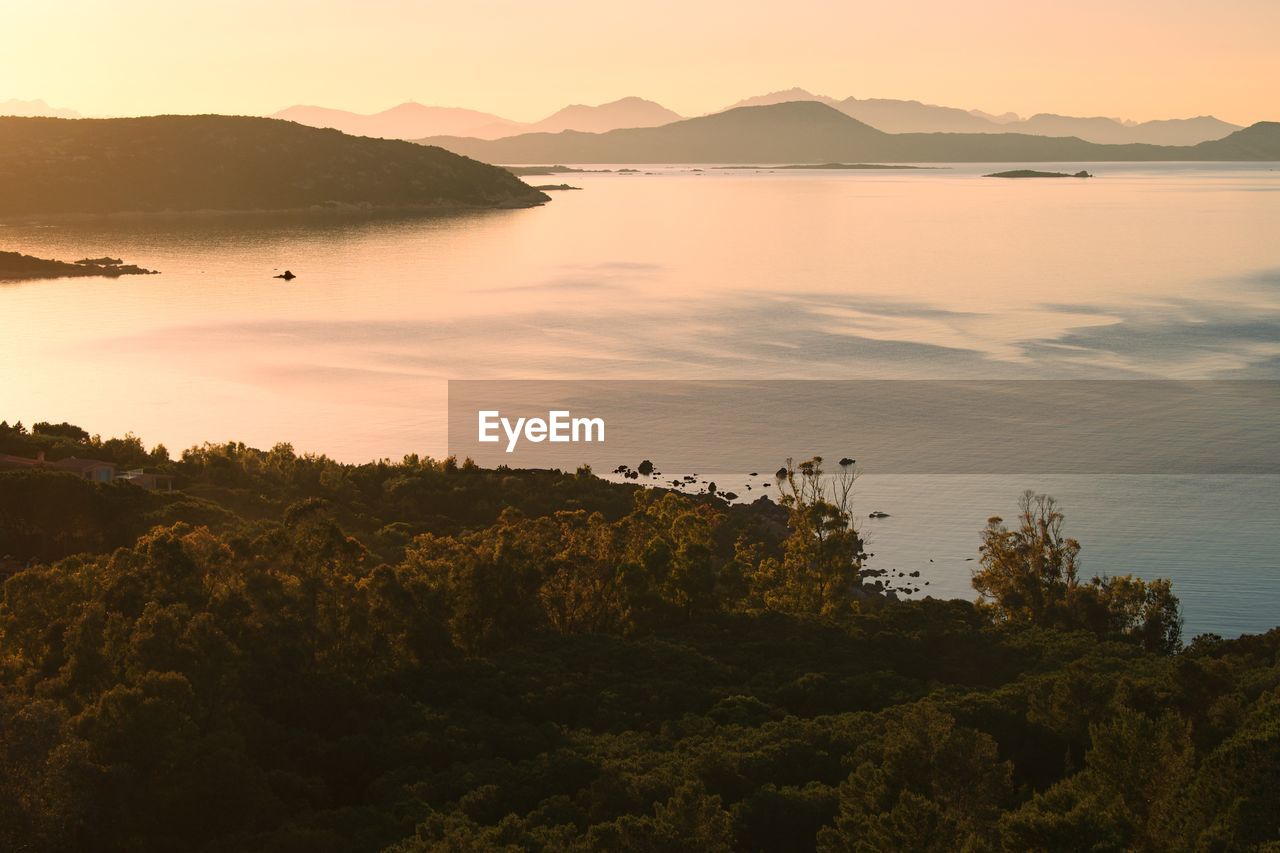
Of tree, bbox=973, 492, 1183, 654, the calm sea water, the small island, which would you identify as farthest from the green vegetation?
the small island

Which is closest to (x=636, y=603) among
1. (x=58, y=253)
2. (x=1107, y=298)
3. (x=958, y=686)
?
(x=958, y=686)

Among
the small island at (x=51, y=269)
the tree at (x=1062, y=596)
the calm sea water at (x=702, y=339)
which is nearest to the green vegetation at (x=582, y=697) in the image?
the tree at (x=1062, y=596)

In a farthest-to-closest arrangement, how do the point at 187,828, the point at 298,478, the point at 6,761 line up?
1. the point at 298,478
2. the point at 187,828
3. the point at 6,761

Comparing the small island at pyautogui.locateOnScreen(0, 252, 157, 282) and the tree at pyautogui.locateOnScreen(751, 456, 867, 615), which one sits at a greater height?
the small island at pyautogui.locateOnScreen(0, 252, 157, 282)

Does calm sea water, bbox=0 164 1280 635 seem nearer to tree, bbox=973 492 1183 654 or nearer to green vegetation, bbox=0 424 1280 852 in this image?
tree, bbox=973 492 1183 654

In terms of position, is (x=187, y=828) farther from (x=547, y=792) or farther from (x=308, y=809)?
(x=547, y=792)
